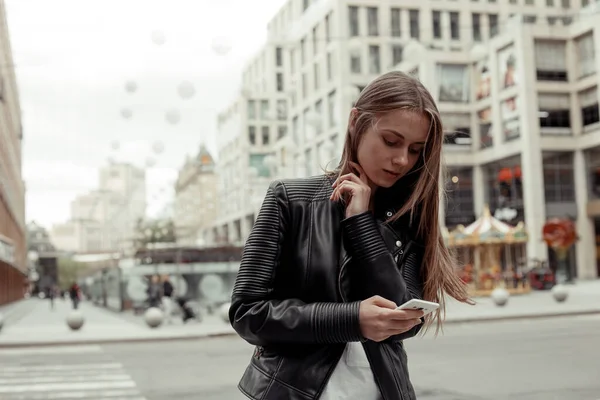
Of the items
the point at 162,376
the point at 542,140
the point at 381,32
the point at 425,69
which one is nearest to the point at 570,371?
the point at 162,376

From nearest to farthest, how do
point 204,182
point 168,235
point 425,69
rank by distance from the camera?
point 425,69 < point 168,235 < point 204,182

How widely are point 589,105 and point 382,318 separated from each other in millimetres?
51561

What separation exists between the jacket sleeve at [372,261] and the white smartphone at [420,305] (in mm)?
142

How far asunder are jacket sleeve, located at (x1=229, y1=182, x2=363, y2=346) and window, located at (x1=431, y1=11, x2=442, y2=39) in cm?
5918

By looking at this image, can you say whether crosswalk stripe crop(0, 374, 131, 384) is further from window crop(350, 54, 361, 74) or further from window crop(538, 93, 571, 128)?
window crop(350, 54, 361, 74)

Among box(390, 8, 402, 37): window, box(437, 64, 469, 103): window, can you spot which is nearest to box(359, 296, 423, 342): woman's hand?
box(437, 64, 469, 103): window

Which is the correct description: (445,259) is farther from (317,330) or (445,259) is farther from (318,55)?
(318,55)

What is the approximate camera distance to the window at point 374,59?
2307 inches

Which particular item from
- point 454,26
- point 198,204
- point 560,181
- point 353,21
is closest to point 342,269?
point 560,181

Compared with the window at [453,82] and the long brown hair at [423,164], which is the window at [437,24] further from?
the long brown hair at [423,164]

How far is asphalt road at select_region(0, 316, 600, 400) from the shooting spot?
30.1ft

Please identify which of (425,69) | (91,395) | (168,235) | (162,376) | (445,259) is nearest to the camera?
(445,259)

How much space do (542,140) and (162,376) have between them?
4271cm

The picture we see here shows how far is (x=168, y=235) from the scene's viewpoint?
336ft
